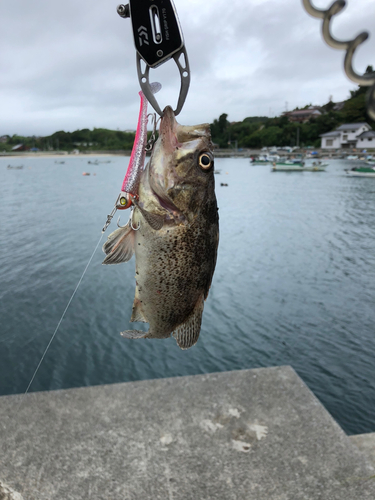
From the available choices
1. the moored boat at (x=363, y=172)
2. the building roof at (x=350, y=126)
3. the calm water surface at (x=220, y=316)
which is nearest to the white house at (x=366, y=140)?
the building roof at (x=350, y=126)

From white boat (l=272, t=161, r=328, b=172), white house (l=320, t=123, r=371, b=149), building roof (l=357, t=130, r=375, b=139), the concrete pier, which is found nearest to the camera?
the concrete pier

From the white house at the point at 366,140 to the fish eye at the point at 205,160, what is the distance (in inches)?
4489

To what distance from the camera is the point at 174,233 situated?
195cm

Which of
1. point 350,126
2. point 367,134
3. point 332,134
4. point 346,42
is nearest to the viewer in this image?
point 346,42

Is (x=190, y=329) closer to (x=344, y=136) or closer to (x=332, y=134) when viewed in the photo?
(x=332, y=134)

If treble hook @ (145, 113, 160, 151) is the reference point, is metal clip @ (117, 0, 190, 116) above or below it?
above

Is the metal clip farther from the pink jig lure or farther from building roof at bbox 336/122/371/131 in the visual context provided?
building roof at bbox 336/122/371/131

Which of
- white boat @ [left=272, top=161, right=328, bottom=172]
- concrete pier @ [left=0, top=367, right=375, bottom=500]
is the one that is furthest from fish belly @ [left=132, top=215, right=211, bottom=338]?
white boat @ [left=272, top=161, right=328, bottom=172]

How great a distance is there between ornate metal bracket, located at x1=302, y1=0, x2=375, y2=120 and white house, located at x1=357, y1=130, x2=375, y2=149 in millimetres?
114013

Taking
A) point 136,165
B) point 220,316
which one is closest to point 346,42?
point 136,165

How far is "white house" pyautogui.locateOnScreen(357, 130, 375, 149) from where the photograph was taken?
10338 centimetres

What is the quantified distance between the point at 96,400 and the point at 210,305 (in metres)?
7.69

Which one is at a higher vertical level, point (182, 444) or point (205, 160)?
point (205, 160)

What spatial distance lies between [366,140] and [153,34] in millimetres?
118287
